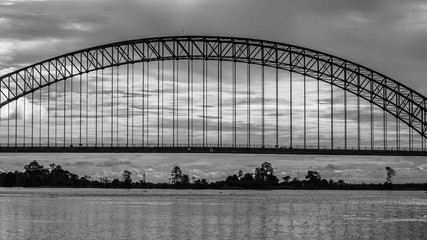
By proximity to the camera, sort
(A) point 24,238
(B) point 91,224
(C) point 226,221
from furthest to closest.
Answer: (C) point 226,221
(B) point 91,224
(A) point 24,238

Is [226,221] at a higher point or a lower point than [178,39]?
lower

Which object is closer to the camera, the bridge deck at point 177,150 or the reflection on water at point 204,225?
the reflection on water at point 204,225

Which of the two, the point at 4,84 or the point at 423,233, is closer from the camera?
the point at 423,233

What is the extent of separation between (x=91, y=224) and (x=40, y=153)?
49.7m

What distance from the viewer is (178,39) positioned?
101 m

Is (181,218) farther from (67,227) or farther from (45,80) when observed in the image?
(45,80)

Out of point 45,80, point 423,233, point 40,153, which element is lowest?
point 423,233

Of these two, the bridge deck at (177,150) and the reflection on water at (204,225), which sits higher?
the bridge deck at (177,150)

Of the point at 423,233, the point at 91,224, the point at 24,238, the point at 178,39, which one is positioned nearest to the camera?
the point at 24,238

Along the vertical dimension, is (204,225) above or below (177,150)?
below

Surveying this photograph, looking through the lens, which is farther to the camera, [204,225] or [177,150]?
[177,150]

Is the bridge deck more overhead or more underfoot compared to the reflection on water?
more overhead

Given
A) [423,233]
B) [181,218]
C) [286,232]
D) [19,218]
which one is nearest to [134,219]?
[181,218]

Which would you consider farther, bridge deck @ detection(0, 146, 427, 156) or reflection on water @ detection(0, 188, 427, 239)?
bridge deck @ detection(0, 146, 427, 156)
